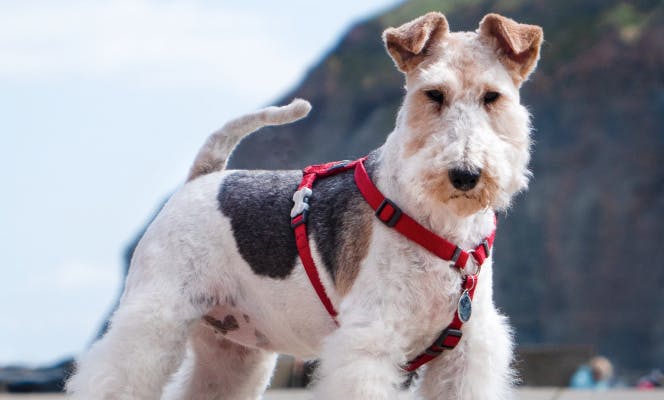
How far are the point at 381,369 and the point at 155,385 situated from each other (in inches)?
56.0

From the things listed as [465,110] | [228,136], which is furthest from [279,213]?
[465,110]

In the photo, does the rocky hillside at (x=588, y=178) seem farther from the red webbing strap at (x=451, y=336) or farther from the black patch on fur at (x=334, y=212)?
the red webbing strap at (x=451, y=336)

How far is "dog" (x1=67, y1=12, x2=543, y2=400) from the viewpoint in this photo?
182 inches

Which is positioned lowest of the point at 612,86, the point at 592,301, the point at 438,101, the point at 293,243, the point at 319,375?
the point at 592,301

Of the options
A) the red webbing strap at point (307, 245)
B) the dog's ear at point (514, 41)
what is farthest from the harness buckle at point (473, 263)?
the dog's ear at point (514, 41)

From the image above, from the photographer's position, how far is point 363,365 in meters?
4.61

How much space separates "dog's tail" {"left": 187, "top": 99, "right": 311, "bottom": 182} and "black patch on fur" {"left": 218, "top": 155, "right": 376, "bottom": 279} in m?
0.34

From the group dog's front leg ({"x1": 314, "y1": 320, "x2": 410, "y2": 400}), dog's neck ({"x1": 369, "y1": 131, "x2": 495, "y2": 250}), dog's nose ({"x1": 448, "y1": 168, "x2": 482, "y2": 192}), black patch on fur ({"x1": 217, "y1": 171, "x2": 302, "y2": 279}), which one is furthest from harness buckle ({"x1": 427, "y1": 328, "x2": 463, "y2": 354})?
black patch on fur ({"x1": 217, "y1": 171, "x2": 302, "y2": 279})

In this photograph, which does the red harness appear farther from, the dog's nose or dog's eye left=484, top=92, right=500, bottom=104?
dog's eye left=484, top=92, right=500, bottom=104

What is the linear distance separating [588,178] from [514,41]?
1777 inches

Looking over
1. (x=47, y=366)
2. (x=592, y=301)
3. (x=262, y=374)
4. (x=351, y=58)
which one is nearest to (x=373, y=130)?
(x=351, y=58)

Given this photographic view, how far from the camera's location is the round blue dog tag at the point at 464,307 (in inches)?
189

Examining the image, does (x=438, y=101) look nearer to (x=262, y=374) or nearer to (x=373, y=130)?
(x=262, y=374)

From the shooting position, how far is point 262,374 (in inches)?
239
